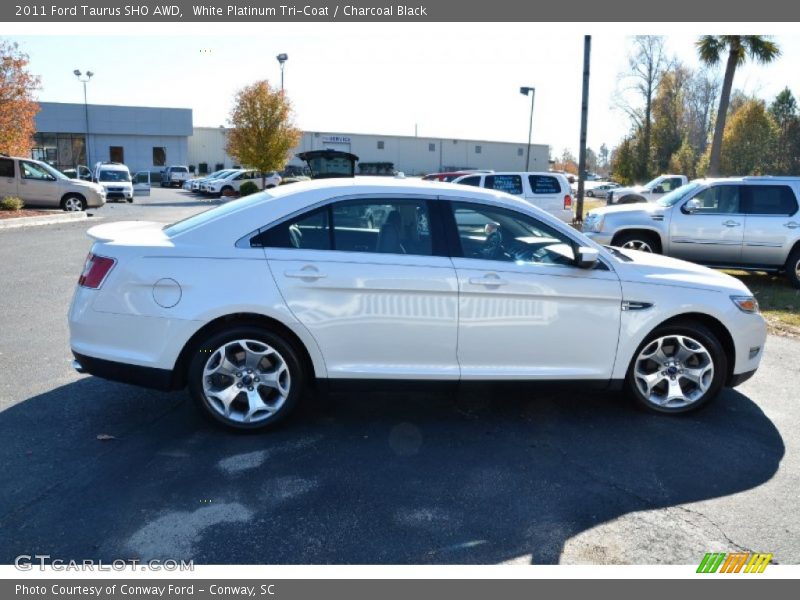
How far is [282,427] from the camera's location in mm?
4422

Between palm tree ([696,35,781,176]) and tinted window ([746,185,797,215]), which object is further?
palm tree ([696,35,781,176])

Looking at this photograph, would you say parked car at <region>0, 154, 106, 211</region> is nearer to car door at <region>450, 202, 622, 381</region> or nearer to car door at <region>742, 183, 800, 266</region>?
car door at <region>742, 183, 800, 266</region>

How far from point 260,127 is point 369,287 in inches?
1430

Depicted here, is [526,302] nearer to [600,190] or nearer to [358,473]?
[358,473]

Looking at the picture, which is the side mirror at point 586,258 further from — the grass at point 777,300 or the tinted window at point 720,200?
the tinted window at point 720,200

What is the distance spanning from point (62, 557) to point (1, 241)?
12.5 m

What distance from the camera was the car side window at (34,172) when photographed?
19.4 meters

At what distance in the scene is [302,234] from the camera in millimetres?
4305

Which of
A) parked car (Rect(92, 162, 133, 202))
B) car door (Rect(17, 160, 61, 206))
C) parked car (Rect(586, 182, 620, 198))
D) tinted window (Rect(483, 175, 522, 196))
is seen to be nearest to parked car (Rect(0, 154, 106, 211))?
car door (Rect(17, 160, 61, 206))

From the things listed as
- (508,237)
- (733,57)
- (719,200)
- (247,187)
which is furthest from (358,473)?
(247,187)

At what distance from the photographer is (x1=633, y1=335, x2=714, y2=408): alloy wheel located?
4.75m

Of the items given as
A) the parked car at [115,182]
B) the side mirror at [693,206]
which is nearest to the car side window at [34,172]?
the parked car at [115,182]

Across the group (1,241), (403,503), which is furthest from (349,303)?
(1,241)

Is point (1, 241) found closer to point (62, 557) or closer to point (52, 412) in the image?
point (52, 412)
